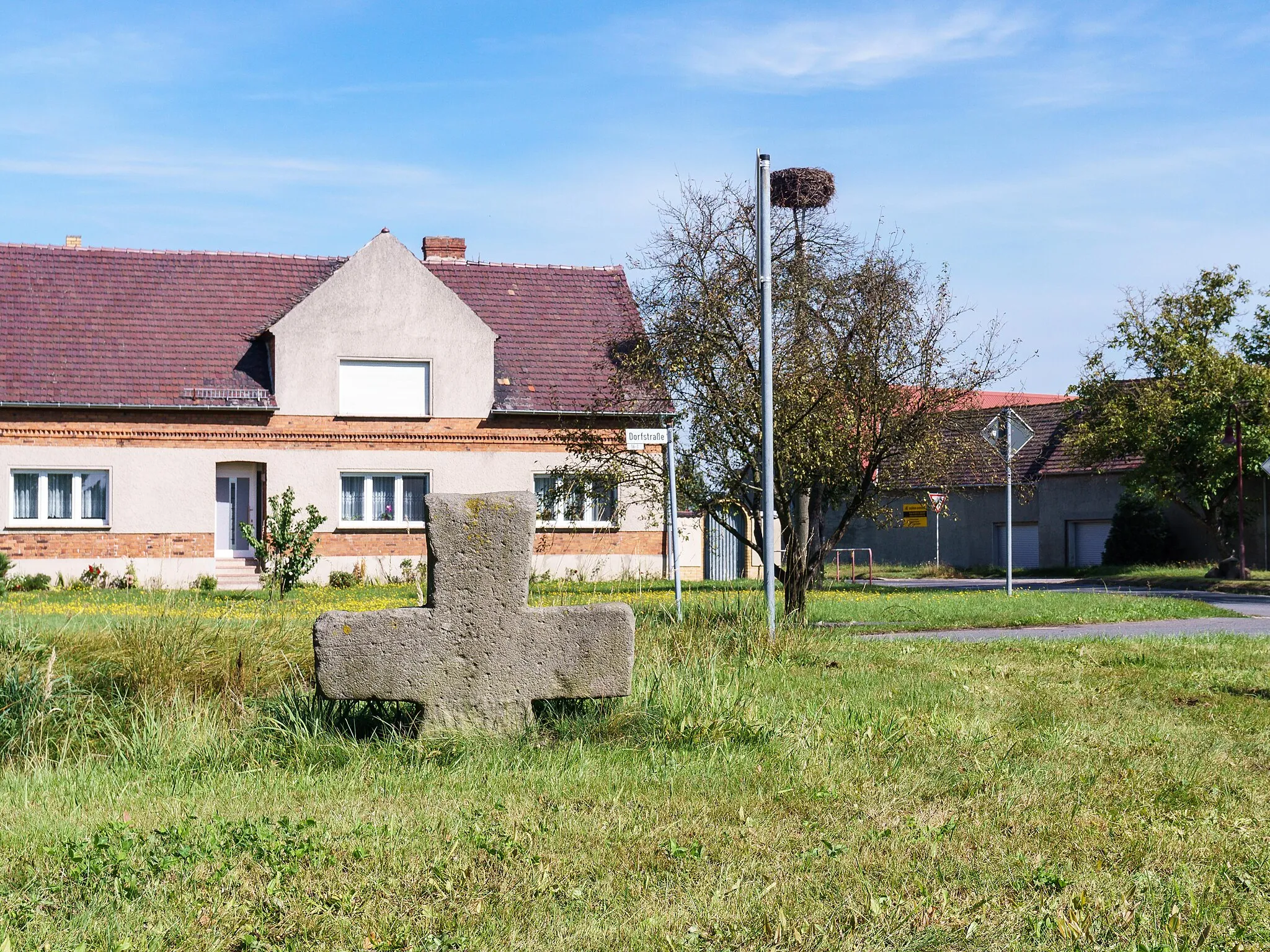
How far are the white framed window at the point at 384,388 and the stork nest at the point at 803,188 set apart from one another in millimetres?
15169

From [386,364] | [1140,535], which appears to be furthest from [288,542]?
[1140,535]

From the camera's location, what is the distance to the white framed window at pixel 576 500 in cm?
2069

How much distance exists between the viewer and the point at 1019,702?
9148 millimetres

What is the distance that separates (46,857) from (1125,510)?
1446 inches

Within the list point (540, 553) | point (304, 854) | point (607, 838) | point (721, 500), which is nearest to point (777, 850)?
point (607, 838)

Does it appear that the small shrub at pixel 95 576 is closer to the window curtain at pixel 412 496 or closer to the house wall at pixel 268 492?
the house wall at pixel 268 492

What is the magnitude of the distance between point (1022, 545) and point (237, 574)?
87.2ft

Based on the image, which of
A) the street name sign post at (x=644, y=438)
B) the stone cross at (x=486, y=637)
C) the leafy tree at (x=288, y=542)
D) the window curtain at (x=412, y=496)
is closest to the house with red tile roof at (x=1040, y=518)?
the window curtain at (x=412, y=496)

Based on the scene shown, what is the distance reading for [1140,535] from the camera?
37344 mm

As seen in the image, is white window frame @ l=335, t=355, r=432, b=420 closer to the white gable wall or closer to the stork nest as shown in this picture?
the white gable wall

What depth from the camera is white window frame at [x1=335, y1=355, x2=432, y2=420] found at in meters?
28.8

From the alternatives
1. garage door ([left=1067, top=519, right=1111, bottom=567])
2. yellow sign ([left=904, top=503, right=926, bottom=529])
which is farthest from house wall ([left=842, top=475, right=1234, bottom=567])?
yellow sign ([left=904, top=503, right=926, bottom=529])

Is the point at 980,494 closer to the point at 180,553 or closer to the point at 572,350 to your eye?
the point at 572,350

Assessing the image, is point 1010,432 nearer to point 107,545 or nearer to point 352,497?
point 352,497
